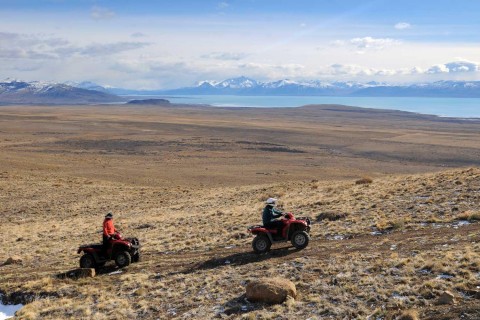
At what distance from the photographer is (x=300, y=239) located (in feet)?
45.3

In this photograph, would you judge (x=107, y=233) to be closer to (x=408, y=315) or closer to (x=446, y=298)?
(x=408, y=315)

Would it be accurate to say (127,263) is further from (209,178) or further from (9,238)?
(209,178)

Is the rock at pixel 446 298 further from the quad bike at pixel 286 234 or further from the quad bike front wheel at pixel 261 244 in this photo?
the quad bike front wheel at pixel 261 244

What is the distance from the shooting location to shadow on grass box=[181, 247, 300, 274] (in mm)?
13367

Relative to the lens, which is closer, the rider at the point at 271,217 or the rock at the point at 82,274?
the rock at the point at 82,274

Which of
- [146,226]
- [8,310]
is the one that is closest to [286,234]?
[8,310]

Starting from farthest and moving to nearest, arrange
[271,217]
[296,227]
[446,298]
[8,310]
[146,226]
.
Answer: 1. [146,226]
2. [271,217]
3. [296,227]
4. [8,310]
5. [446,298]

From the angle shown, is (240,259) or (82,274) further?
(240,259)

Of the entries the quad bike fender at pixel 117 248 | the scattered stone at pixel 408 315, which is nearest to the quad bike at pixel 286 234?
the quad bike fender at pixel 117 248

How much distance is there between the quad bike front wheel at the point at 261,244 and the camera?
13.9 meters

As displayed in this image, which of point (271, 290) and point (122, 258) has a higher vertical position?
point (271, 290)

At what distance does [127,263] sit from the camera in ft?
46.2

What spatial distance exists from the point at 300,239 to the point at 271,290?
12.2 ft

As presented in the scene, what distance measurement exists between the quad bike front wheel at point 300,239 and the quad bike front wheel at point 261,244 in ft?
2.35
